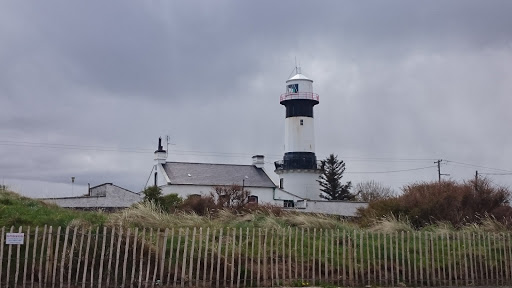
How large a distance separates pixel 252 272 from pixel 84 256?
382cm

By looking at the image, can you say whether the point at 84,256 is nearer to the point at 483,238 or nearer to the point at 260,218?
the point at 260,218

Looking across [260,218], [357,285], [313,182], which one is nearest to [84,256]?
[357,285]

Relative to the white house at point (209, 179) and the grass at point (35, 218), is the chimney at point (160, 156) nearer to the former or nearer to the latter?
the white house at point (209, 179)

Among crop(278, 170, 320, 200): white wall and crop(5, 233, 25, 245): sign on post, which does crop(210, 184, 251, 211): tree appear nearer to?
crop(278, 170, 320, 200): white wall

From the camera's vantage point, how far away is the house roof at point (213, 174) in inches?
2130

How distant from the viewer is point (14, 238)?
11891 mm

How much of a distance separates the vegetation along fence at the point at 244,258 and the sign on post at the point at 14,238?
0.47ft

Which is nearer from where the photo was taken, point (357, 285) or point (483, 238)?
point (357, 285)

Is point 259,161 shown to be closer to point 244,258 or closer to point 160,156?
point 160,156

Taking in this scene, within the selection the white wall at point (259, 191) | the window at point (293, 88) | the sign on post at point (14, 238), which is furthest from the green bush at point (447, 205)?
the window at point (293, 88)

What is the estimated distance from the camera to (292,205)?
54781 millimetres

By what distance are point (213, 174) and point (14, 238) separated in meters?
43.9

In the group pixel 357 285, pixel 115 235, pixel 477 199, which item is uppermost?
pixel 477 199

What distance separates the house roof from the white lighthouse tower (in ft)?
9.85
